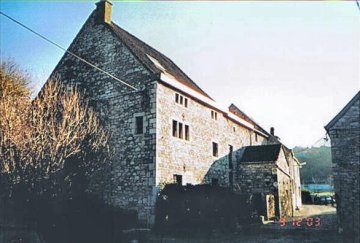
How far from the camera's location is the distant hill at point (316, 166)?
61.2 meters

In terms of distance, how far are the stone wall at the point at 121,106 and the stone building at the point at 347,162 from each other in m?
7.54

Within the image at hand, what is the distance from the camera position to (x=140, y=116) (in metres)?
15.4

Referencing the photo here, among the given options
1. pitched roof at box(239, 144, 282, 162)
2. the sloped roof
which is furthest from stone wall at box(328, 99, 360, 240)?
the sloped roof

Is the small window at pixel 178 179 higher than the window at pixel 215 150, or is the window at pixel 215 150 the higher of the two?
the window at pixel 215 150

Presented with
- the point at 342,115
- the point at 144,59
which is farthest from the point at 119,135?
the point at 342,115

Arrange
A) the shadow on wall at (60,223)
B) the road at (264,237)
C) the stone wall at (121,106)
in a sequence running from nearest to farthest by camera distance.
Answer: the road at (264,237), the shadow on wall at (60,223), the stone wall at (121,106)

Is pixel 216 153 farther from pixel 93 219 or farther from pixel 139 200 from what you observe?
pixel 93 219

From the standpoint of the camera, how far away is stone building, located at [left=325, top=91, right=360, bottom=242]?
40.0ft

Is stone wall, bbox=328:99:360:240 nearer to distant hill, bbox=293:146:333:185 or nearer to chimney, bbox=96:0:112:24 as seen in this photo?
chimney, bbox=96:0:112:24

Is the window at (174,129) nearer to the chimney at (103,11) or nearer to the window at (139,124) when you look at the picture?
the window at (139,124)

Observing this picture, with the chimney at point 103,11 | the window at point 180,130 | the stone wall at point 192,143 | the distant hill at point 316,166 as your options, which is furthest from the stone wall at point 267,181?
the distant hill at point 316,166

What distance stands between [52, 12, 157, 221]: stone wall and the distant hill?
5093 cm

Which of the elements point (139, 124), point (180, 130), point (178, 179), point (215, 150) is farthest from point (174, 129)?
point (215, 150)

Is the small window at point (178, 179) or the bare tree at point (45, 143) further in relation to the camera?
the small window at point (178, 179)
